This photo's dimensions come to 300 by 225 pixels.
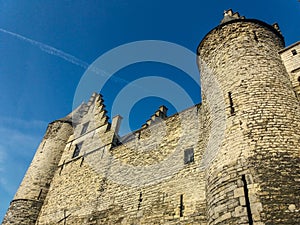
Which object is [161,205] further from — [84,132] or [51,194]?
[84,132]

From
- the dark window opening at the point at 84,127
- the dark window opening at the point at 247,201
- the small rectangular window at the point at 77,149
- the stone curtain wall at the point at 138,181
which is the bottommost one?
the dark window opening at the point at 247,201

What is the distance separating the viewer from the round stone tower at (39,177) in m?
13.9

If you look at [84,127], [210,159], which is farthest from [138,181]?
[84,127]

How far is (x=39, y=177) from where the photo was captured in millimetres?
15336

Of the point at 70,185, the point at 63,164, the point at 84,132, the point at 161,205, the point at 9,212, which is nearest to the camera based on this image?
the point at 161,205

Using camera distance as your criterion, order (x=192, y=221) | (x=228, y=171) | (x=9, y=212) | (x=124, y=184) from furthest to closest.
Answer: (x=9, y=212)
(x=124, y=184)
(x=192, y=221)
(x=228, y=171)

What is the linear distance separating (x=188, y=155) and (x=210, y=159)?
2290 mm

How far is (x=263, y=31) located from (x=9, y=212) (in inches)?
595

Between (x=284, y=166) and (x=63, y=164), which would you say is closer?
(x=284, y=166)

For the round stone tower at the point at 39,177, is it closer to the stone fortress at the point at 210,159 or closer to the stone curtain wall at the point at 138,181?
the stone fortress at the point at 210,159

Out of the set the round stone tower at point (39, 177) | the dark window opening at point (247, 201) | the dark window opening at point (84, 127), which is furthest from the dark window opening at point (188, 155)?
the round stone tower at point (39, 177)

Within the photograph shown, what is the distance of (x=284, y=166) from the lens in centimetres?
584

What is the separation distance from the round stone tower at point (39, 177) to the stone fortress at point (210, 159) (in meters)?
0.06

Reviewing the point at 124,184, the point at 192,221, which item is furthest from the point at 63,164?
the point at 192,221
